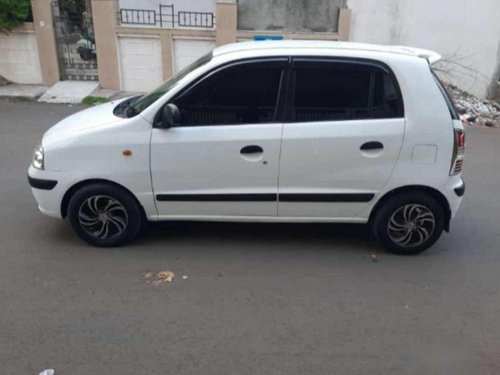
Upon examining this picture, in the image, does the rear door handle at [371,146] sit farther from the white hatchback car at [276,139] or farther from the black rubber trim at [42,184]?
the black rubber trim at [42,184]

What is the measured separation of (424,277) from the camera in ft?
13.2

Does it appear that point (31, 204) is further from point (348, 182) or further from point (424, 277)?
point (424, 277)

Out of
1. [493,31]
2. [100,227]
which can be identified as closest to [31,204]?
[100,227]

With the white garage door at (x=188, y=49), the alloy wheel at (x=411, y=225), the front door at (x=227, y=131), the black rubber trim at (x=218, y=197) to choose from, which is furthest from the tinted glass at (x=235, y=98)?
the white garage door at (x=188, y=49)

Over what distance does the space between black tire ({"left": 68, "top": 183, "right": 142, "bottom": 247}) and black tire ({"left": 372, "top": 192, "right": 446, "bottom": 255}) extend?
2210 mm

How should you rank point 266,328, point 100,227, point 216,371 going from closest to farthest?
point 216,371 → point 266,328 → point 100,227

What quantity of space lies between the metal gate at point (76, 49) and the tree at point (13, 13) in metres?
0.76

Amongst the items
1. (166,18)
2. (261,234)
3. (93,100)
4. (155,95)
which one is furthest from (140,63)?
(261,234)

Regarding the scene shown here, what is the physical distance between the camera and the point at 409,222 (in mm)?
4277

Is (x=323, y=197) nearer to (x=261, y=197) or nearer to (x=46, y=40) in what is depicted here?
(x=261, y=197)

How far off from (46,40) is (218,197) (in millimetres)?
9452

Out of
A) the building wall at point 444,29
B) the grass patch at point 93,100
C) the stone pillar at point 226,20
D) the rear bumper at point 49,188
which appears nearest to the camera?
the rear bumper at point 49,188

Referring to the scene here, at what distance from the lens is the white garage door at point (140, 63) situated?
1138cm

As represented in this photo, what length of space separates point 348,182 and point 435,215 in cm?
86
